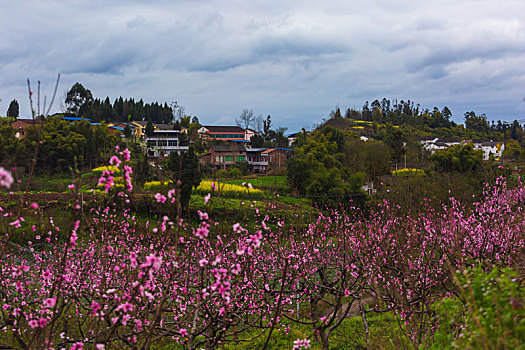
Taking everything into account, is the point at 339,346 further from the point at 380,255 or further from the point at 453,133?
the point at 453,133

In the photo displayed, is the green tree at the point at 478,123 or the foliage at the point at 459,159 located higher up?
the green tree at the point at 478,123

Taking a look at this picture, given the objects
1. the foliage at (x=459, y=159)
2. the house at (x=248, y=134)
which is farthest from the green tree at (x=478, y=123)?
the foliage at (x=459, y=159)

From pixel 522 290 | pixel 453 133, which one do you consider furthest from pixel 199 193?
pixel 453 133

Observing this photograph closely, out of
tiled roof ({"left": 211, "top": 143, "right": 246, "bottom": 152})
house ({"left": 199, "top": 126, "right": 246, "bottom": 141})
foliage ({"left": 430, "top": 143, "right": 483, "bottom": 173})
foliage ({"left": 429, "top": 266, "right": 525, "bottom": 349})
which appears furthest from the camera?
house ({"left": 199, "top": 126, "right": 246, "bottom": 141})

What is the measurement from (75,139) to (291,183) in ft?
47.0

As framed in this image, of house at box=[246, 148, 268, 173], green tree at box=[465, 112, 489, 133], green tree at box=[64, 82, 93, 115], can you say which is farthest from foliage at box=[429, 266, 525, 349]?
green tree at box=[465, 112, 489, 133]

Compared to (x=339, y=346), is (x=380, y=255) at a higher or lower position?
higher

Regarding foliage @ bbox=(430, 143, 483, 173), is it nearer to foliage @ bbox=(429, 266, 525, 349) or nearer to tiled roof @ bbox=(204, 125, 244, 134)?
foliage @ bbox=(429, 266, 525, 349)

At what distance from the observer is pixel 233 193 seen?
20.7m

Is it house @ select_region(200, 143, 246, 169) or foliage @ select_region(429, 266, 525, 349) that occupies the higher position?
house @ select_region(200, 143, 246, 169)

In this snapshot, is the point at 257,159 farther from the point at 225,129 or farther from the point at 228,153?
A: the point at 225,129

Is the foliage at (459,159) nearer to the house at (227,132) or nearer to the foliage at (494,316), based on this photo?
the foliage at (494,316)

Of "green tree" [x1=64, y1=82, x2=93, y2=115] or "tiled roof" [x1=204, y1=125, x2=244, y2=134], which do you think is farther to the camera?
"tiled roof" [x1=204, y1=125, x2=244, y2=134]

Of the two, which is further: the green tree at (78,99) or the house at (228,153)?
the green tree at (78,99)
